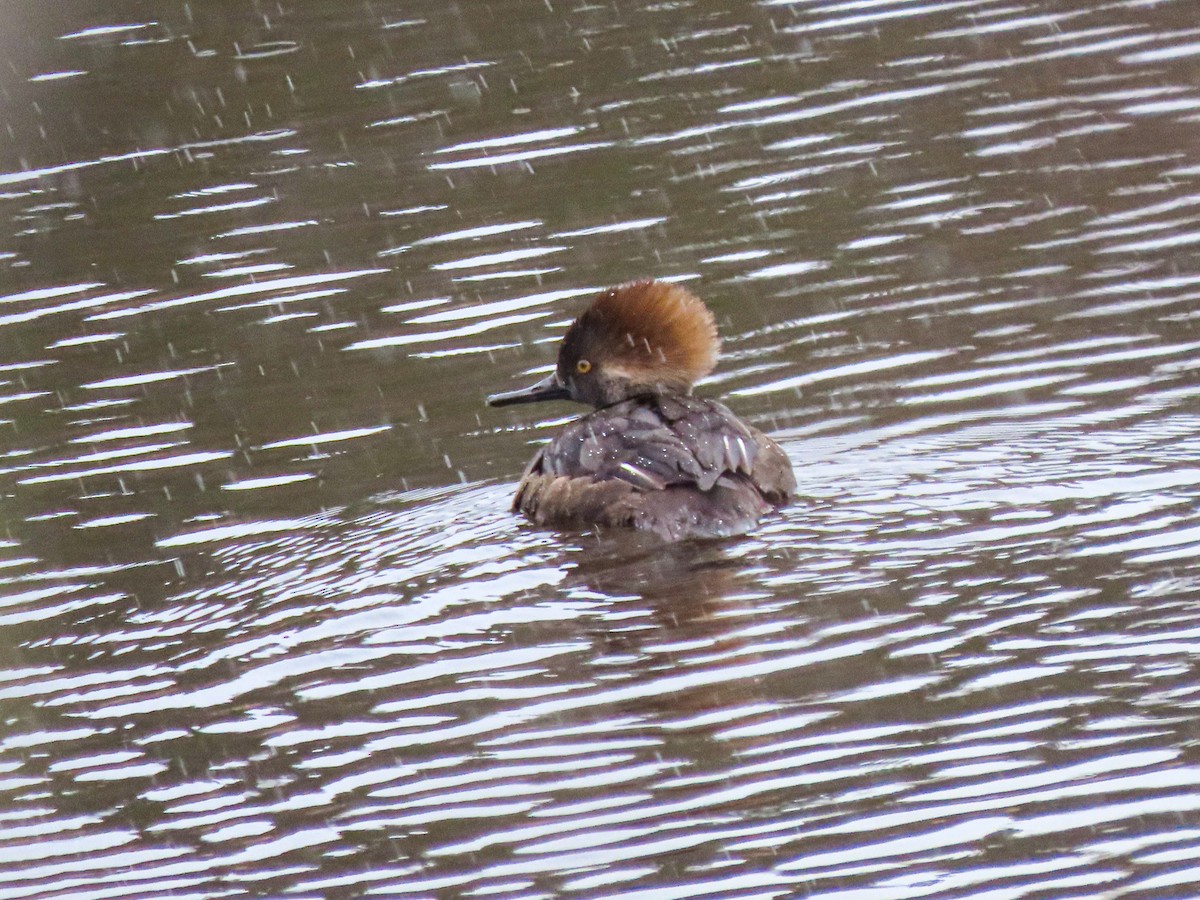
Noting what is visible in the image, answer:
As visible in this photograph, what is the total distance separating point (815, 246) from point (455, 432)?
9.31 ft

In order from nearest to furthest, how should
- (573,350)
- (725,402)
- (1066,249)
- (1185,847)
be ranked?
(1185,847) < (573,350) < (725,402) < (1066,249)

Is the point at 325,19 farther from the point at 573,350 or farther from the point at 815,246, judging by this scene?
the point at 573,350

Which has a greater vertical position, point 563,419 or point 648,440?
point 563,419

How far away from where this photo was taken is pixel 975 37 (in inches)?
627

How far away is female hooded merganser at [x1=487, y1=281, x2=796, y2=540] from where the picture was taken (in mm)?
8734

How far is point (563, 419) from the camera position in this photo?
36.5 feet

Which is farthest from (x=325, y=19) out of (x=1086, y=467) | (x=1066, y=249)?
(x=1086, y=467)

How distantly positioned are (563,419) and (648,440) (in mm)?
2170

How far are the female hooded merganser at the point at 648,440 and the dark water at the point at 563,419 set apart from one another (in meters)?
0.18

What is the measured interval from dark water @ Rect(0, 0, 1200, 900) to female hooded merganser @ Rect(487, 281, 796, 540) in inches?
7.1

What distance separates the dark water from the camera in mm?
6113

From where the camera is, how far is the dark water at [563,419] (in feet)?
20.1

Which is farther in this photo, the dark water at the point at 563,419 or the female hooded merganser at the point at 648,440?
the female hooded merganser at the point at 648,440

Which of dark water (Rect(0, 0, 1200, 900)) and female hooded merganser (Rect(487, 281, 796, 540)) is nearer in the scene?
dark water (Rect(0, 0, 1200, 900))
